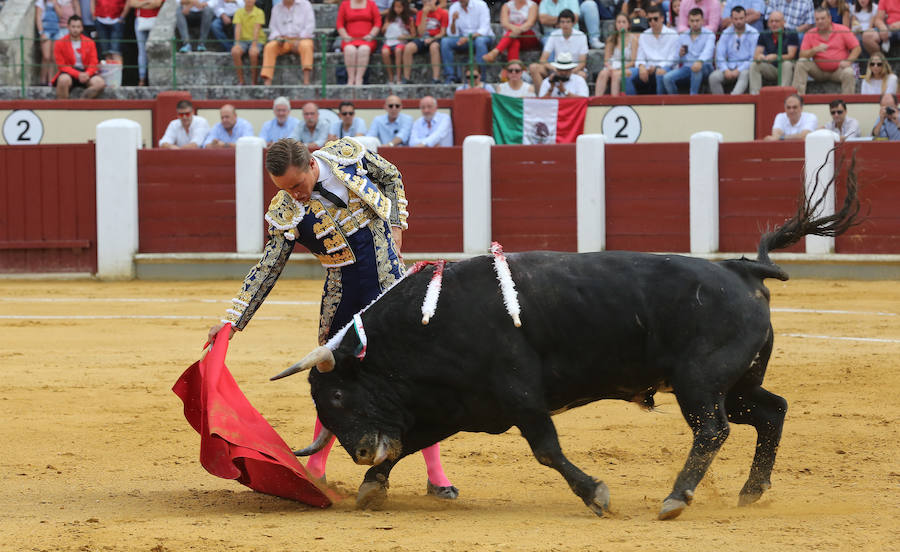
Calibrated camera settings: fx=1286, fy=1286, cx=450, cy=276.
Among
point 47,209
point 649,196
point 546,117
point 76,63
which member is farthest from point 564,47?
point 76,63

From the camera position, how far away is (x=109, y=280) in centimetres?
1139

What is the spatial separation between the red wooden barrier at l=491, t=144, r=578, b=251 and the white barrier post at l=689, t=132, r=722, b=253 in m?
1.01

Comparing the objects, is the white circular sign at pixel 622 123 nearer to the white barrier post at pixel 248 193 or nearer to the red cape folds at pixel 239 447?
the white barrier post at pixel 248 193

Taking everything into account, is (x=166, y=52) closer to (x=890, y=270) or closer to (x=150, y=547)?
(x=890, y=270)

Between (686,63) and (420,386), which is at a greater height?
(686,63)

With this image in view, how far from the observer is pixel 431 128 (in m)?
11.6

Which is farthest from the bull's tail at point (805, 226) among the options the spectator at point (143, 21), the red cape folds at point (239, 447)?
the spectator at point (143, 21)

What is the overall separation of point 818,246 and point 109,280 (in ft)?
20.0

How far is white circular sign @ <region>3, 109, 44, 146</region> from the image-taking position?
41.9 feet

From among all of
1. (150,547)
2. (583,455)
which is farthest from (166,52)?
(150,547)

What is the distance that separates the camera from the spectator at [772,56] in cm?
1160

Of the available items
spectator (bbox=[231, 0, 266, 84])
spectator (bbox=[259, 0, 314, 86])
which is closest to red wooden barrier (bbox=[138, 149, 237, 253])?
spectator (bbox=[259, 0, 314, 86])

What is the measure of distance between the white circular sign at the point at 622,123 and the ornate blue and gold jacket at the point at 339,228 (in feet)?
26.6

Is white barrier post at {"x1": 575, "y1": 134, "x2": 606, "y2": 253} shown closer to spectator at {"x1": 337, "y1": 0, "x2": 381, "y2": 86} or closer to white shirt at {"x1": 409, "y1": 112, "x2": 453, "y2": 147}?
white shirt at {"x1": 409, "y1": 112, "x2": 453, "y2": 147}
